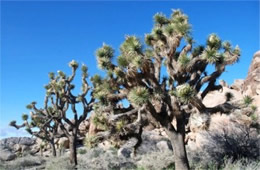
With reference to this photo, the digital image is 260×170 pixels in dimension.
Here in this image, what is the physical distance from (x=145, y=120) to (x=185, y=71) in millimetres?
2112

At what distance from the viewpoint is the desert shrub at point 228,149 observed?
1066cm

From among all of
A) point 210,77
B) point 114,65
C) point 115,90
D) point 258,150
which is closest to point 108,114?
point 115,90

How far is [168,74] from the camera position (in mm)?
9508

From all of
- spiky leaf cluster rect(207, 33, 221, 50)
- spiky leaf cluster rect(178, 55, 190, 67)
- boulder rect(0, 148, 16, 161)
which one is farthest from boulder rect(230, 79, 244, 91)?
boulder rect(0, 148, 16, 161)

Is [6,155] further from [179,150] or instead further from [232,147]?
[232,147]

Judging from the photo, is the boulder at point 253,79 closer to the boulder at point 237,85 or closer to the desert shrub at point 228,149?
the boulder at point 237,85

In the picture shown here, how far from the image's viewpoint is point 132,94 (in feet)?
27.1

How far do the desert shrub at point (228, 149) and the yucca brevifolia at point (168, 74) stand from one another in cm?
220

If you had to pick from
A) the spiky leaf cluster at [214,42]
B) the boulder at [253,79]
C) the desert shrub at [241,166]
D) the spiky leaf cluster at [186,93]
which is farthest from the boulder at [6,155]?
the spiky leaf cluster at [214,42]

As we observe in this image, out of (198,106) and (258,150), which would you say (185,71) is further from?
(258,150)

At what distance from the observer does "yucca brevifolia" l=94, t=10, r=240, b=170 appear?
902 centimetres

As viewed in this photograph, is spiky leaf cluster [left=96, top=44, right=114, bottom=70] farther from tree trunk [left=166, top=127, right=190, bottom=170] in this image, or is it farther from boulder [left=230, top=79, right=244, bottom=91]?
boulder [left=230, top=79, right=244, bottom=91]

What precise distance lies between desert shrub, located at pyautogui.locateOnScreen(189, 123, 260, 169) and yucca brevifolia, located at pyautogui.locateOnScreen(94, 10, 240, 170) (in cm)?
220

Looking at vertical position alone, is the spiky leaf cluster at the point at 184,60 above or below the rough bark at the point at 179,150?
above
